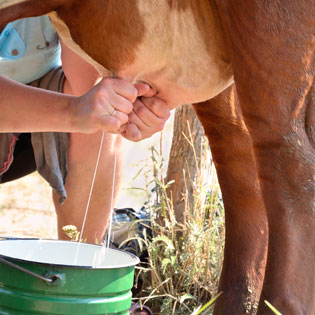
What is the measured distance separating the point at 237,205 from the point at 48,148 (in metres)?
0.81

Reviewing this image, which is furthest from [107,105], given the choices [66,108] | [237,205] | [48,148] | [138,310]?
[48,148]

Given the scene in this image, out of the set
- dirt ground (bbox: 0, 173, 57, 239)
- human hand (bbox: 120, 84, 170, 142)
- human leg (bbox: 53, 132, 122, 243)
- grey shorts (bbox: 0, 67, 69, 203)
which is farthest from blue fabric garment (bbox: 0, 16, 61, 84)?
dirt ground (bbox: 0, 173, 57, 239)

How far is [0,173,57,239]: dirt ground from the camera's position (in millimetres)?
4188

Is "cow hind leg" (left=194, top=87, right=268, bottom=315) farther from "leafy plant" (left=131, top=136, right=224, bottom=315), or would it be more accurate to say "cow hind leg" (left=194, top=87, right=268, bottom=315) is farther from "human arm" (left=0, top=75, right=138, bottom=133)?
"human arm" (left=0, top=75, right=138, bottom=133)

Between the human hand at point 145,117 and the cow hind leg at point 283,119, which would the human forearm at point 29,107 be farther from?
the cow hind leg at point 283,119

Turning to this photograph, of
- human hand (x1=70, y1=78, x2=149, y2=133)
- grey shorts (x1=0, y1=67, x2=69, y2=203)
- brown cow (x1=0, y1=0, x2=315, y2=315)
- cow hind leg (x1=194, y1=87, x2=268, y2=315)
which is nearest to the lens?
brown cow (x1=0, y1=0, x2=315, y2=315)

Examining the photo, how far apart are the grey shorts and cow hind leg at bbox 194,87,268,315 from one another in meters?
0.67

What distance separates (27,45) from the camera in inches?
93.7

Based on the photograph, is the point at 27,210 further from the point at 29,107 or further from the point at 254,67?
the point at 254,67

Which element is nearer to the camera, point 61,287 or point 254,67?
point 61,287

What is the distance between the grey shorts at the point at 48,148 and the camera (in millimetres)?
2338

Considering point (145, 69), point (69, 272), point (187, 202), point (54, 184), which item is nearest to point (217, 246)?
point (187, 202)

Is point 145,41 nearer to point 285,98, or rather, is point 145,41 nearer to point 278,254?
point 285,98

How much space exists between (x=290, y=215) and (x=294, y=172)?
95 mm
